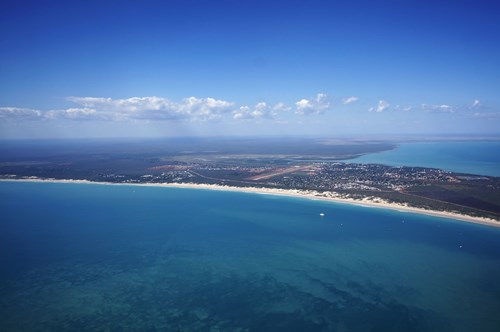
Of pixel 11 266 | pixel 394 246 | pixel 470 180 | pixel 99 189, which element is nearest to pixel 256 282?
pixel 394 246

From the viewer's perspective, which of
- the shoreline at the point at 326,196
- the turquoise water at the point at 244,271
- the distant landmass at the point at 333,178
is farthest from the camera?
the distant landmass at the point at 333,178

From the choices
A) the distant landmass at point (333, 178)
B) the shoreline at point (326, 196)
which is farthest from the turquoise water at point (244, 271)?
the distant landmass at point (333, 178)

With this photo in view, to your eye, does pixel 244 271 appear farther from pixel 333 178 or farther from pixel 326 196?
pixel 333 178

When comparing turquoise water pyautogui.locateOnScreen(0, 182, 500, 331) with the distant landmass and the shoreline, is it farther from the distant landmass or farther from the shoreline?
the distant landmass

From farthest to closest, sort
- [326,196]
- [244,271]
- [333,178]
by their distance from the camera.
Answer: [333,178]
[326,196]
[244,271]

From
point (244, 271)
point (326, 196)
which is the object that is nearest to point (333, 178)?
point (326, 196)

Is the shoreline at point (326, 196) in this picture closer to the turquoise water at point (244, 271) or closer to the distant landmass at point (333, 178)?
the distant landmass at point (333, 178)

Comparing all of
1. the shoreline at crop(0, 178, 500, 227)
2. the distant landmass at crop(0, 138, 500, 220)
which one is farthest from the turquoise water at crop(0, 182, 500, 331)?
the distant landmass at crop(0, 138, 500, 220)

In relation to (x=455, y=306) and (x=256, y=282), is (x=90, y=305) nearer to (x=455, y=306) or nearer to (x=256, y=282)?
(x=256, y=282)
